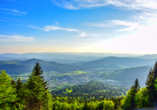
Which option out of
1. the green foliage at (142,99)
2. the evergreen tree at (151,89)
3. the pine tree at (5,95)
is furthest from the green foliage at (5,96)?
the evergreen tree at (151,89)

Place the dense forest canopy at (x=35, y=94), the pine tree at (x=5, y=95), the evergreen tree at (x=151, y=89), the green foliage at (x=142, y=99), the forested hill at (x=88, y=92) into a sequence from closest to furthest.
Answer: the pine tree at (x=5, y=95) → the dense forest canopy at (x=35, y=94) → the evergreen tree at (x=151, y=89) → the green foliage at (x=142, y=99) → the forested hill at (x=88, y=92)

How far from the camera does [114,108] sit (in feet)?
109

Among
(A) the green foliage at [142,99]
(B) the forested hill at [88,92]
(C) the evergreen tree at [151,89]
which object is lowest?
(B) the forested hill at [88,92]

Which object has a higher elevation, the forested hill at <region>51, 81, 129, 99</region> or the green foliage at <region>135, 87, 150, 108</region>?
the green foliage at <region>135, 87, 150, 108</region>

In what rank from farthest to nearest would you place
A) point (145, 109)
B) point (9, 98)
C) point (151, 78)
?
point (151, 78) → point (145, 109) → point (9, 98)

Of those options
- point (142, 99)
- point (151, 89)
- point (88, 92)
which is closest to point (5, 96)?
point (142, 99)

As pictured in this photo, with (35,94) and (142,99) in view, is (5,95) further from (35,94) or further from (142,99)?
(142,99)

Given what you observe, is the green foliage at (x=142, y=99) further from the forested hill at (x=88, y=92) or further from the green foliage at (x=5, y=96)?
the forested hill at (x=88, y=92)

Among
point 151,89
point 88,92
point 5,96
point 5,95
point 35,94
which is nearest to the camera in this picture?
point 5,96

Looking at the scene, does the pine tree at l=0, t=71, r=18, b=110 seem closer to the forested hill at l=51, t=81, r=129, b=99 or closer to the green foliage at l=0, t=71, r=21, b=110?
the green foliage at l=0, t=71, r=21, b=110

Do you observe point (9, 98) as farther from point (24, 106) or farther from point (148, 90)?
point (148, 90)

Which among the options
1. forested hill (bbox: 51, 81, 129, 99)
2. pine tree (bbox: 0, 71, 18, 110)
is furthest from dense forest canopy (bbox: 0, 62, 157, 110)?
forested hill (bbox: 51, 81, 129, 99)

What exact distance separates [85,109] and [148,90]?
2275 centimetres

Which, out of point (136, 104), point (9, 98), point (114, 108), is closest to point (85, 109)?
point (114, 108)
